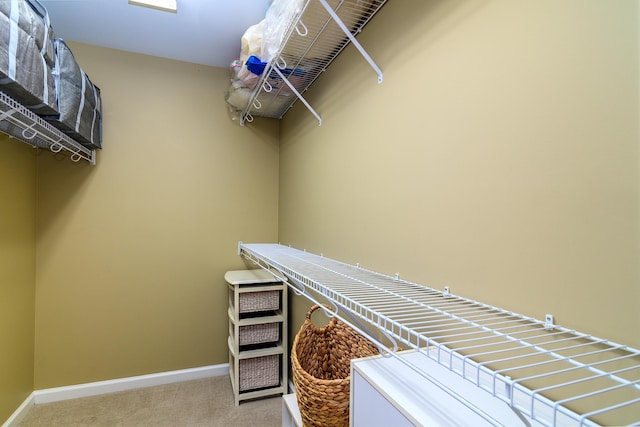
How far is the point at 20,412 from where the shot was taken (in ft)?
6.62

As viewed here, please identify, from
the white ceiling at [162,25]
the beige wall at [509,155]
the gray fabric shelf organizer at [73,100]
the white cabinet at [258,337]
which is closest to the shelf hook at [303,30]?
the beige wall at [509,155]

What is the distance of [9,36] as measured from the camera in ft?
3.50

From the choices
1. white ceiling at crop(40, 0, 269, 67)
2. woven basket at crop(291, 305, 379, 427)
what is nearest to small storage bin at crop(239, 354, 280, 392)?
woven basket at crop(291, 305, 379, 427)

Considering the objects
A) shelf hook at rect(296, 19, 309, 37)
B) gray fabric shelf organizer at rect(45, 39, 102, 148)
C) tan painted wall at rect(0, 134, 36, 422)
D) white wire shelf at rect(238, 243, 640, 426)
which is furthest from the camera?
tan painted wall at rect(0, 134, 36, 422)

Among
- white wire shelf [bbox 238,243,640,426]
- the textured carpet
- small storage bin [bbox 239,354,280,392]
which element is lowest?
the textured carpet

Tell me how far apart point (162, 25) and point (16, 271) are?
1823mm

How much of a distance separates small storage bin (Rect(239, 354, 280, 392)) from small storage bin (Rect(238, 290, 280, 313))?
1.11ft

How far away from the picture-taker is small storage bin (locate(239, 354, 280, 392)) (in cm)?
222

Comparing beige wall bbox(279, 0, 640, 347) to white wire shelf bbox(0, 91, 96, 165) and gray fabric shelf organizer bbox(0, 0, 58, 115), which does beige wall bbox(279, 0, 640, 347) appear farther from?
white wire shelf bbox(0, 91, 96, 165)

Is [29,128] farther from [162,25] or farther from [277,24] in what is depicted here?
[277,24]

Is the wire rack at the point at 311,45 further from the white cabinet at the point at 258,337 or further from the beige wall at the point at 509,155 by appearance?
the white cabinet at the point at 258,337

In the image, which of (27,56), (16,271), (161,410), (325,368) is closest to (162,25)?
(27,56)

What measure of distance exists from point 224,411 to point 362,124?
202 cm

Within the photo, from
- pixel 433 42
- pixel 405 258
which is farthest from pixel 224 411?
pixel 433 42
